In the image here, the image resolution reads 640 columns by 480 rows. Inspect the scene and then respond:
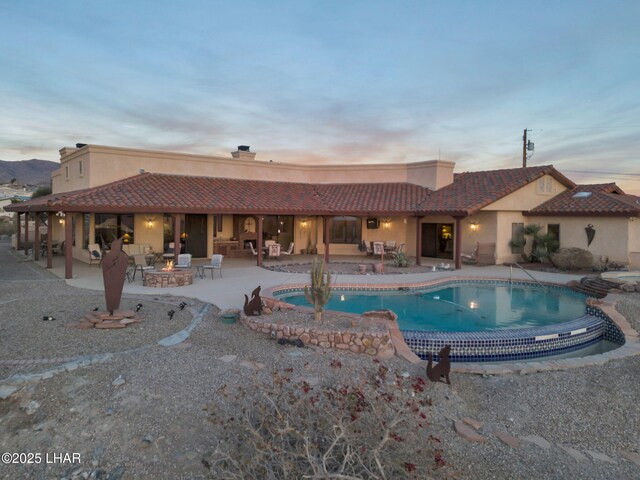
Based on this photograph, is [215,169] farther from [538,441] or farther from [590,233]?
[538,441]

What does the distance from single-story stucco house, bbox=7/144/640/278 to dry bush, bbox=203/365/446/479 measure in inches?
540

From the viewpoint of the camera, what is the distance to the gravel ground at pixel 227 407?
4141mm

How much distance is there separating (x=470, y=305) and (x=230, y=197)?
12281 mm

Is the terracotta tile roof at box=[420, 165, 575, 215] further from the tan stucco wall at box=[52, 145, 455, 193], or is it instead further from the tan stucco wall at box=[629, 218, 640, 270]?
the tan stucco wall at box=[629, 218, 640, 270]

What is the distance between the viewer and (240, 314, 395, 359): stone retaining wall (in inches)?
→ 295

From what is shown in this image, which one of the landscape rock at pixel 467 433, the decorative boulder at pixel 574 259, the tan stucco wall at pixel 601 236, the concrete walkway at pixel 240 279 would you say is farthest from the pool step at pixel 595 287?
the landscape rock at pixel 467 433

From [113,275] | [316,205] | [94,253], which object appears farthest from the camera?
[316,205]

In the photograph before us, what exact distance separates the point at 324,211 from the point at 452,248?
7.96 meters

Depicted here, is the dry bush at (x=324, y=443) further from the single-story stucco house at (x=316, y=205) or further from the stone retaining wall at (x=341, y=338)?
the single-story stucco house at (x=316, y=205)

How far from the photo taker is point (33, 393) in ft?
17.6

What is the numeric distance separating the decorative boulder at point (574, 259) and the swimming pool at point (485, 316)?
13.4 ft

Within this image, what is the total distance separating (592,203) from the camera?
19.8 metres

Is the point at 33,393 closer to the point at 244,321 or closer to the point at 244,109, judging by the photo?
the point at 244,321

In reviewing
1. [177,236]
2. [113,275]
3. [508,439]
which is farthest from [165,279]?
[508,439]
